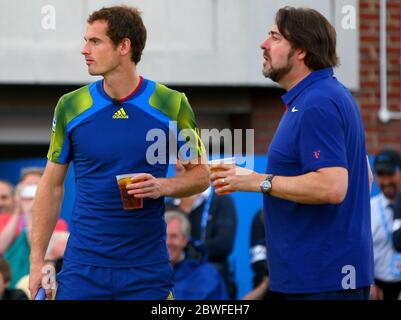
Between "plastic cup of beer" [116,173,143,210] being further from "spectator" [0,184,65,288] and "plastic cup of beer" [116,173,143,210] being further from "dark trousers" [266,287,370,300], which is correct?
"spectator" [0,184,65,288]

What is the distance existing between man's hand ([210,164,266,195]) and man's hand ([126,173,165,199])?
0.33 meters

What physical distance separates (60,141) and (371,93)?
5983mm

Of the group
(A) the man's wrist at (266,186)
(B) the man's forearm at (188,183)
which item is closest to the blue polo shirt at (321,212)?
(A) the man's wrist at (266,186)

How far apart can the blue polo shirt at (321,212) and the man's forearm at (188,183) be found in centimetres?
53

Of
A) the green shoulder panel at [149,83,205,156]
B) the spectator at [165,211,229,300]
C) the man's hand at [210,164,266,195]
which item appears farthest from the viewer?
the spectator at [165,211,229,300]

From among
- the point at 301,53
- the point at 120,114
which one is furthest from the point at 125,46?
the point at 301,53

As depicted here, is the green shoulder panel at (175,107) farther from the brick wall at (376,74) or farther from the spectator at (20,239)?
the brick wall at (376,74)

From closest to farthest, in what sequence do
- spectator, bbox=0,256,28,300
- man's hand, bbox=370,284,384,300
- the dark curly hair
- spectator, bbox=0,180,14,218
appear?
the dark curly hair, spectator, bbox=0,256,28,300, man's hand, bbox=370,284,384,300, spectator, bbox=0,180,14,218

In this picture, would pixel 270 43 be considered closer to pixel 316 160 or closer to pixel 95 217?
pixel 316 160

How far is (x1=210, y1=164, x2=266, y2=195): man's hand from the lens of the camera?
5188 millimetres

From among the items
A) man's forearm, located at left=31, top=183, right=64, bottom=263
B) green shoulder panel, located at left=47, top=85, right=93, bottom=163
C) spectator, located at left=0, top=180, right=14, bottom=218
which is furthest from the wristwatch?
spectator, located at left=0, top=180, right=14, bottom=218

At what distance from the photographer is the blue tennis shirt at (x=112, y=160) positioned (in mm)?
5516

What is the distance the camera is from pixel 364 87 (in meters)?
11.1

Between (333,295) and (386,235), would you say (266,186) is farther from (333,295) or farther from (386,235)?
(386,235)
